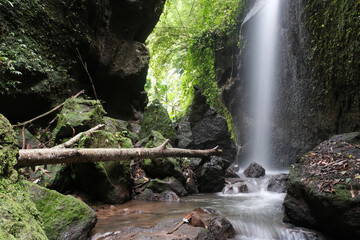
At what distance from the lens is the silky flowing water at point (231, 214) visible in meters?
3.11

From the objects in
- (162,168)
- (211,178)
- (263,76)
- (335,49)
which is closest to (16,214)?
(162,168)

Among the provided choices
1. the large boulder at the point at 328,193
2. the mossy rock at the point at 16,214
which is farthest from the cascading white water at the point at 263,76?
the mossy rock at the point at 16,214

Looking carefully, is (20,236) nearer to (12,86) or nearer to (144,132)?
(12,86)

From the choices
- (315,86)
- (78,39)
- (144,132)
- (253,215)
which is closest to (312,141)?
(315,86)

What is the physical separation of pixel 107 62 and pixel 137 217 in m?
6.63

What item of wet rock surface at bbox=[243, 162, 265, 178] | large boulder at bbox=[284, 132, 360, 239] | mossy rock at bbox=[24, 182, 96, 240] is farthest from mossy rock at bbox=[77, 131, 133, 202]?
wet rock surface at bbox=[243, 162, 265, 178]

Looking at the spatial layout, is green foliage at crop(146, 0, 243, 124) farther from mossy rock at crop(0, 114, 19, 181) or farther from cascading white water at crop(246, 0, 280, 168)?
mossy rock at crop(0, 114, 19, 181)

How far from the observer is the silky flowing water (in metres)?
3.11

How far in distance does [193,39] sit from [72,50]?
27.5 ft

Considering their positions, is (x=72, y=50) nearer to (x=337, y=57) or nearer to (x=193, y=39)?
(x=337, y=57)

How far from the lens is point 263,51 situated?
11.4 meters

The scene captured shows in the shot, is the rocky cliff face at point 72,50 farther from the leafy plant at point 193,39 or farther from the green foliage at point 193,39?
the green foliage at point 193,39

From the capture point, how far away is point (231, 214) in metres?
3.91

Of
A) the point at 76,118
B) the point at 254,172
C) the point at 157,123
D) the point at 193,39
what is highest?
the point at 193,39
